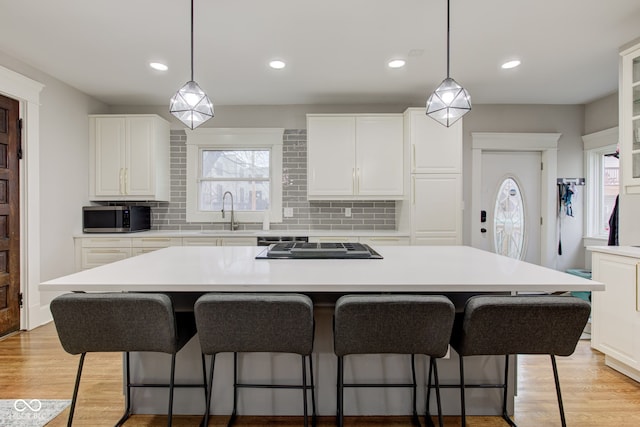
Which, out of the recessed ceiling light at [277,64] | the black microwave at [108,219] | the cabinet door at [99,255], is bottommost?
the cabinet door at [99,255]

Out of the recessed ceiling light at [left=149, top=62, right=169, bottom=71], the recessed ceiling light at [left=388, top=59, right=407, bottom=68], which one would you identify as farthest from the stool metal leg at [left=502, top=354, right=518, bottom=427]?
the recessed ceiling light at [left=149, top=62, right=169, bottom=71]

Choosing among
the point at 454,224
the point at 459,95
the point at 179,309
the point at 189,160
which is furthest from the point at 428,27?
the point at 189,160

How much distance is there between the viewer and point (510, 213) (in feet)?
14.9

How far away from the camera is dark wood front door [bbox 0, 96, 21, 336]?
10.0 feet

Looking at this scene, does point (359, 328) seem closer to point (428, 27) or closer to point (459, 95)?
point (459, 95)

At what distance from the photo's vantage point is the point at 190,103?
7.05 ft

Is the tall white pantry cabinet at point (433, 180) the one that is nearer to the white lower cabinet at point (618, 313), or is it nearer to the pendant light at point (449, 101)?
the white lower cabinet at point (618, 313)

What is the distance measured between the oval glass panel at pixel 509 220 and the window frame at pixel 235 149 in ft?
9.19

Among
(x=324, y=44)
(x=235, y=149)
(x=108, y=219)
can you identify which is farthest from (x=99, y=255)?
(x=324, y=44)

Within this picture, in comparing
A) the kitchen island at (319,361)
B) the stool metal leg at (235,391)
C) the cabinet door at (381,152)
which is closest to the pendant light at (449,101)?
the kitchen island at (319,361)

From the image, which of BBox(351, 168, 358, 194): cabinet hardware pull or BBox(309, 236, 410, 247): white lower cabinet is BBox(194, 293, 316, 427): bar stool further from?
BBox(351, 168, 358, 194): cabinet hardware pull

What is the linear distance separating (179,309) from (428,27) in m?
2.52

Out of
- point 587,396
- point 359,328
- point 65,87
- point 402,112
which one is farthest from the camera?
point 402,112

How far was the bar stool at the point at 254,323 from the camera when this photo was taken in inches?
54.6
